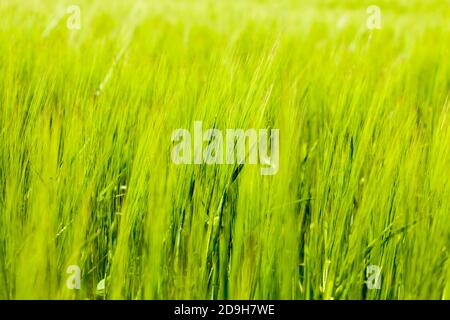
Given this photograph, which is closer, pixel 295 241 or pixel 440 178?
pixel 295 241

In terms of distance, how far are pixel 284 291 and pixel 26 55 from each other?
2.89 feet

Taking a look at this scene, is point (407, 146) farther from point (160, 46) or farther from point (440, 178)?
point (160, 46)

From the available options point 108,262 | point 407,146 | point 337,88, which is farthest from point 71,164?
point 337,88

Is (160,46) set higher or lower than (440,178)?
higher

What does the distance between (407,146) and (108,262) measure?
46cm

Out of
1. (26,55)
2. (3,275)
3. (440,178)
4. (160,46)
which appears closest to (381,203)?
(440,178)

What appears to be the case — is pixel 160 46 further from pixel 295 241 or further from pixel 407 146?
pixel 295 241

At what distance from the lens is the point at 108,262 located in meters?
0.90

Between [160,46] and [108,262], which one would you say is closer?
[108,262]

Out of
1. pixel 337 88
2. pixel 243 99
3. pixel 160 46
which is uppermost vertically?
pixel 160 46
